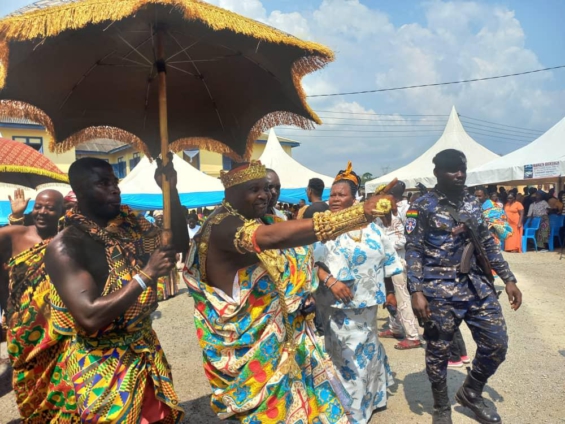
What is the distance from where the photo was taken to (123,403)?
212 centimetres

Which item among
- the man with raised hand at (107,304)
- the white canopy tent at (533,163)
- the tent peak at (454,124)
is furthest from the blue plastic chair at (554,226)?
the man with raised hand at (107,304)

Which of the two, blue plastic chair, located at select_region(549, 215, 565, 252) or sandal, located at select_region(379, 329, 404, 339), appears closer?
sandal, located at select_region(379, 329, 404, 339)

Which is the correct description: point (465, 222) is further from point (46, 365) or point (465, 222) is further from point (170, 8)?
point (46, 365)

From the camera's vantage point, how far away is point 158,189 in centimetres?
1162

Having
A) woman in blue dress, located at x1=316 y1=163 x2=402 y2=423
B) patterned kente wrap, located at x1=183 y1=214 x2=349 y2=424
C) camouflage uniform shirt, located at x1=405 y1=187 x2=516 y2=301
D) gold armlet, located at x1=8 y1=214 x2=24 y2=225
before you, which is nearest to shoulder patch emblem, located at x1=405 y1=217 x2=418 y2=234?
camouflage uniform shirt, located at x1=405 y1=187 x2=516 y2=301

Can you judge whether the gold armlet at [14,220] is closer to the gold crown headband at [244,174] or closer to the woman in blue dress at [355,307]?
the gold crown headband at [244,174]

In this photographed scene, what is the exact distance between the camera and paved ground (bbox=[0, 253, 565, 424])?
11.4ft

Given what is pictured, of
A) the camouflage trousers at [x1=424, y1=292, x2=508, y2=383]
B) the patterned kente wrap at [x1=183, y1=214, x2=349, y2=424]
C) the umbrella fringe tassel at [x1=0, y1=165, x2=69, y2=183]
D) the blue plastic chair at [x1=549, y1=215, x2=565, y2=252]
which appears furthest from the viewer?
the blue plastic chair at [x1=549, y1=215, x2=565, y2=252]

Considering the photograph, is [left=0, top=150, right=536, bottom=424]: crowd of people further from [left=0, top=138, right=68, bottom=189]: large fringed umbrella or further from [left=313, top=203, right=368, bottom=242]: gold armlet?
[left=0, top=138, right=68, bottom=189]: large fringed umbrella

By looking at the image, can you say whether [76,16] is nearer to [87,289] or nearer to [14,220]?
[87,289]

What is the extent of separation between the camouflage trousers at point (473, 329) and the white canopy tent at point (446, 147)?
13164 millimetres

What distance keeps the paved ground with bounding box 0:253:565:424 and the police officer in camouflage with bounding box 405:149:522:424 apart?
387 mm

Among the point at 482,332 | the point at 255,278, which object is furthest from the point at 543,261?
the point at 255,278

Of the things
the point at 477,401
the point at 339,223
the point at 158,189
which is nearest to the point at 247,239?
the point at 339,223
